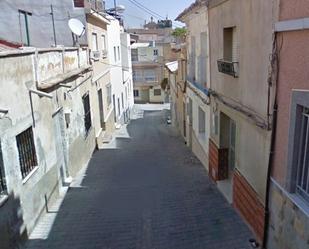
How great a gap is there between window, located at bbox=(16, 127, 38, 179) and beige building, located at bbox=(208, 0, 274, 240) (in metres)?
4.76

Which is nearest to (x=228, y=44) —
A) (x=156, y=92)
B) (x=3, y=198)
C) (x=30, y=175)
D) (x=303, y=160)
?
(x=303, y=160)

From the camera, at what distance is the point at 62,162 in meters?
10.1

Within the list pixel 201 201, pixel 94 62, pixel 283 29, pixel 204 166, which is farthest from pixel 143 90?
pixel 283 29

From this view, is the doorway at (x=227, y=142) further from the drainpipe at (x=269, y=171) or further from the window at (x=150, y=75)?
the window at (x=150, y=75)

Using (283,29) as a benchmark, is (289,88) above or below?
below

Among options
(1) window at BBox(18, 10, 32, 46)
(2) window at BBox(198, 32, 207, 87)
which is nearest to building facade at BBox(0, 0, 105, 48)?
(1) window at BBox(18, 10, 32, 46)

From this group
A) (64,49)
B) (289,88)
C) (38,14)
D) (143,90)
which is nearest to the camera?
(289,88)

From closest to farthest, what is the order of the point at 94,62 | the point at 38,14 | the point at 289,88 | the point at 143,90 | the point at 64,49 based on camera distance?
the point at 289,88 → the point at 64,49 → the point at 38,14 → the point at 94,62 → the point at 143,90

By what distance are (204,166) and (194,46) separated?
4924 mm

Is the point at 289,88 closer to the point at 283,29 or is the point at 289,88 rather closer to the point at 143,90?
the point at 283,29

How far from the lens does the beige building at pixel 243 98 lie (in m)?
6.21

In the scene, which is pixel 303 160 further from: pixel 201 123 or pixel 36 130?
pixel 201 123

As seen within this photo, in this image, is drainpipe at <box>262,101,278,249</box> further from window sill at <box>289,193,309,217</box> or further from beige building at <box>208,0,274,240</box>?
window sill at <box>289,193,309,217</box>

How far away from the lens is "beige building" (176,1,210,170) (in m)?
11.4
